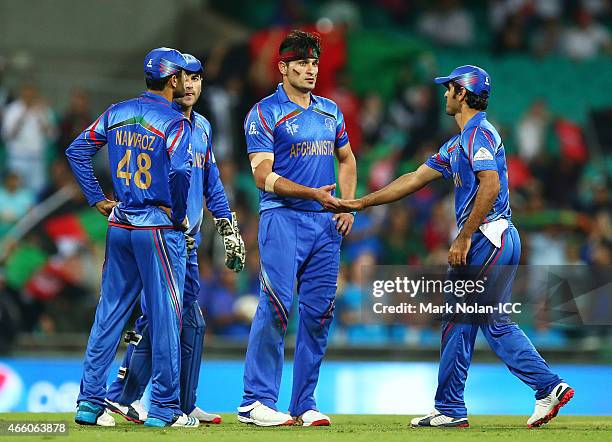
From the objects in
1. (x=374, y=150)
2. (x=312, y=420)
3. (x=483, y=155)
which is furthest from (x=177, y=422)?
(x=374, y=150)

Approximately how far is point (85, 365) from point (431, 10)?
42.4 ft

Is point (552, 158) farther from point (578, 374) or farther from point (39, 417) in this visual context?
point (39, 417)

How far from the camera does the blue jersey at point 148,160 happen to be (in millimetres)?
7840

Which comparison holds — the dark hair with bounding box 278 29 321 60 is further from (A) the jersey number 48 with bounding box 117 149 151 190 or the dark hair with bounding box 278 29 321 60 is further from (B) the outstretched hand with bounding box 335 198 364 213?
(A) the jersey number 48 with bounding box 117 149 151 190

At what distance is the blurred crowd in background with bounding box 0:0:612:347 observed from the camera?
13.9 m

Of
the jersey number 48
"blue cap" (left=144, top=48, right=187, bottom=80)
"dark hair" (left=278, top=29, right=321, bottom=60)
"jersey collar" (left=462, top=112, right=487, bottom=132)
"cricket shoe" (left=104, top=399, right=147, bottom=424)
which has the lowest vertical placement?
"cricket shoe" (left=104, top=399, right=147, bottom=424)

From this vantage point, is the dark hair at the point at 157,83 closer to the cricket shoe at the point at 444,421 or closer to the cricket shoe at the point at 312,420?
the cricket shoe at the point at 312,420

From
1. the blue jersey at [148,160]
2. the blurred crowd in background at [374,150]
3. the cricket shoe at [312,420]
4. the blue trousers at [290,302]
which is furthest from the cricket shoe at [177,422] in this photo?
the blurred crowd in background at [374,150]

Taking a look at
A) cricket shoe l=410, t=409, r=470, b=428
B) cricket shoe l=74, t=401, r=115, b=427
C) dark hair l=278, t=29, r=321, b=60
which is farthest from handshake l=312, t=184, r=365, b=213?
cricket shoe l=74, t=401, r=115, b=427

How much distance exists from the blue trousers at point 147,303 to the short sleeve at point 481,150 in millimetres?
2007

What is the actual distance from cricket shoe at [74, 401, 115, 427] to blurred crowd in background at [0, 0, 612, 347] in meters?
5.32

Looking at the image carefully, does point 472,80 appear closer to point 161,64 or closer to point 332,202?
point 332,202

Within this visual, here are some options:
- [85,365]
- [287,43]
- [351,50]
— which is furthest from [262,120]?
[351,50]

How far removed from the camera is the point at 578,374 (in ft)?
39.7
